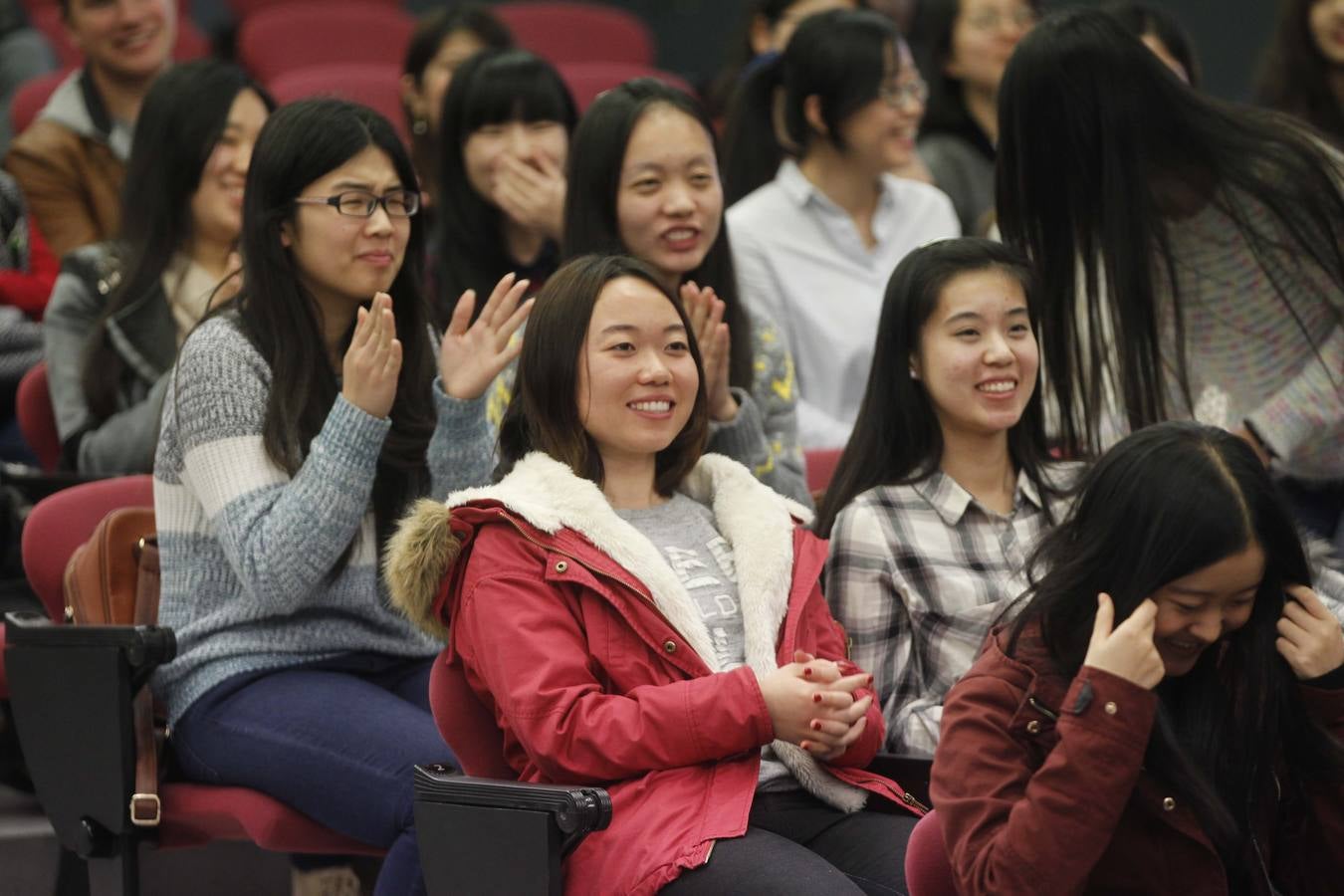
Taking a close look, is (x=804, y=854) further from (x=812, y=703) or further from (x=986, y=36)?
(x=986, y=36)

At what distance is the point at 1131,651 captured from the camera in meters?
1.77

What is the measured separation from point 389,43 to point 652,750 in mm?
4130

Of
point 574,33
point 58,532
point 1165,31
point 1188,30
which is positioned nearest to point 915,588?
point 58,532

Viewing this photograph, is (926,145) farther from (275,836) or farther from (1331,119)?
(275,836)

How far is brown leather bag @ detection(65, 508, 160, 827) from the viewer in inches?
105

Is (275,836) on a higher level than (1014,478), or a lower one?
lower

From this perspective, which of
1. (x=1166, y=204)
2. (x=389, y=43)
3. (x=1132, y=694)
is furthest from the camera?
(x=389, y=43)

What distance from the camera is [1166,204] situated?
2969 millimetres

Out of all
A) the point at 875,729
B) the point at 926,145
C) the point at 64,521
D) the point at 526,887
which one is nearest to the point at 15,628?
the point at 64,521

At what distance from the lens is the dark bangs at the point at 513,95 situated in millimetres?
3666

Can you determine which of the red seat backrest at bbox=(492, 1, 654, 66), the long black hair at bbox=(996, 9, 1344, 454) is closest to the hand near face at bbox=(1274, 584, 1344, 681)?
the long black hair at bbox=(996, 9, 1344, 454)

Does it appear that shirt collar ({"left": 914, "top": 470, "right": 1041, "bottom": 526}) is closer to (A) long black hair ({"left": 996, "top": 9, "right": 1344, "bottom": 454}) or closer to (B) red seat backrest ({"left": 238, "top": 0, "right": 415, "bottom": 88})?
(A) long black hair ({"left": 996, "top": 9, "right": 1344, "bottom": 454})

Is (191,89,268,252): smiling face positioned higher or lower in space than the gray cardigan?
higher

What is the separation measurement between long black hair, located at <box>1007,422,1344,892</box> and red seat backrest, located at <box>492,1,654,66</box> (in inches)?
169
